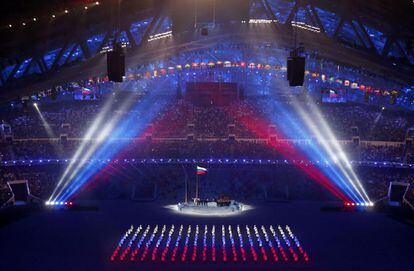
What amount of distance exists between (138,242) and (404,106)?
29.2m

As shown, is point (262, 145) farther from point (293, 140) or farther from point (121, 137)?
point (121, 137)

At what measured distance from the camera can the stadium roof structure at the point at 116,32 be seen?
16516 millimetres

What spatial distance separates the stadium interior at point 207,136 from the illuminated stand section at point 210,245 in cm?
11

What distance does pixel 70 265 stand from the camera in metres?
15.9

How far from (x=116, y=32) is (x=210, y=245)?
833cm

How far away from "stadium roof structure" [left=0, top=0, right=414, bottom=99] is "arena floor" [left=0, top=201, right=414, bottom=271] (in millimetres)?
6030

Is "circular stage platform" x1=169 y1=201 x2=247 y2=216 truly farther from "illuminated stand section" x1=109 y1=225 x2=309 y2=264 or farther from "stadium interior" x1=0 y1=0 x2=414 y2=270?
"illuminated stand section" x1=109 y1=225 x2=309 y2=264

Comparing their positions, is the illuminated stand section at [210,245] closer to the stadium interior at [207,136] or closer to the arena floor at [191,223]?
the stadium interior at [207,136]

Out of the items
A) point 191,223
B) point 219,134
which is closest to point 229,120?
point 219,134

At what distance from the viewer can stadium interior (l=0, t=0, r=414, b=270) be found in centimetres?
1733

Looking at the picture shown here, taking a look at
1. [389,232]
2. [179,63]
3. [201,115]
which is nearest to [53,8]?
[389,232]

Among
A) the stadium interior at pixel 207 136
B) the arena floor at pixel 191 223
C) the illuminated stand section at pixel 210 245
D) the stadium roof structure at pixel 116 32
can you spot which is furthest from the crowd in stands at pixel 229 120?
the illuminated stand section at pixel 210 245

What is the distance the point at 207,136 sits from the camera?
127ft

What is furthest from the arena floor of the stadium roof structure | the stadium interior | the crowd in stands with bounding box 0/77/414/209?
the crowd in stands with bounding box 0/77/414/209
